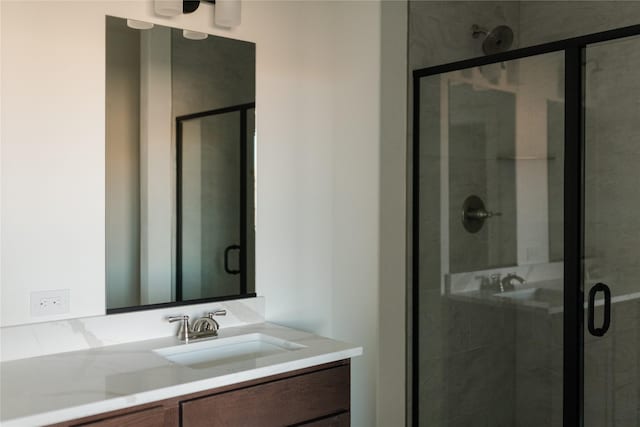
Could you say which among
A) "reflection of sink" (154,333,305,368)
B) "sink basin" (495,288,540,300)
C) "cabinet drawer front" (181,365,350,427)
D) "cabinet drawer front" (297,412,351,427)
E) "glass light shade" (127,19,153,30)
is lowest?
"cabinet drawer front" (297,412,351,427)

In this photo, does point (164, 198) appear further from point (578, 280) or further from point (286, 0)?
point (578, 280)

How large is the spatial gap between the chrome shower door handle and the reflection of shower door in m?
1.33

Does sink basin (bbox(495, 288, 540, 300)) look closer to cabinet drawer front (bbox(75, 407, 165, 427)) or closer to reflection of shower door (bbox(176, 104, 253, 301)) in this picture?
reflection of shower door (bbox(176, 104, 253, 301))

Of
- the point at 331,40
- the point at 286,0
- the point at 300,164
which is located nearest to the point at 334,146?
the point at 300,164

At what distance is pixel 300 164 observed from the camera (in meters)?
2.81

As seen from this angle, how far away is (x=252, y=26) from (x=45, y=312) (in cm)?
134

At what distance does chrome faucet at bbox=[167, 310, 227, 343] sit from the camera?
236 centimetres

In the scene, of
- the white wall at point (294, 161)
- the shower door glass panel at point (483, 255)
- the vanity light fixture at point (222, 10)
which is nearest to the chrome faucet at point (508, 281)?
the shower door glass panel at point (483, 255)

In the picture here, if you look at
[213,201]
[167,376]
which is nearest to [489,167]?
[213,201]

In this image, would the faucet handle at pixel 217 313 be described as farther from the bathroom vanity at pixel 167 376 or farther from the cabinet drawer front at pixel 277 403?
the cabinet drawer front at pixel 277 403

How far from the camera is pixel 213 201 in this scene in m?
2.58

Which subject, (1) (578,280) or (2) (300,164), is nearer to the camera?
(1) (578,280)

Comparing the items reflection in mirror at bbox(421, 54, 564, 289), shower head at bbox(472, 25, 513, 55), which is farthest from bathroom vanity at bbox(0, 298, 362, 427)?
shower head at bbox(472, 25, 513, 55)

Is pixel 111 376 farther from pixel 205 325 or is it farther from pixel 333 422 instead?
pixel 333 422
